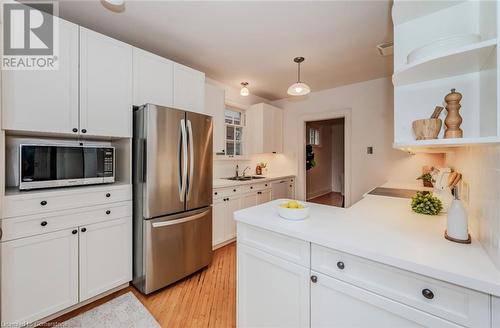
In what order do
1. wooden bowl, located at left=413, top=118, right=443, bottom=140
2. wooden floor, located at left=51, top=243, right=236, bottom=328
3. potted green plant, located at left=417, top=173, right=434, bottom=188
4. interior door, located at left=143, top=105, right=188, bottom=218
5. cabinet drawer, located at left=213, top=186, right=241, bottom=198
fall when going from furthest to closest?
cabinet drawer, located at left=213, top=186, right=241, bottom=198, potted green plant, located at left=417, top=173, right=434, bottom=188, interior door, located at left=143, top=105, right=188, bottom=218, wooden floor, located at left=51, top=243, right=236, bottom=328, wooden bowl, located at left=413, top=118, right=443, bottom=140

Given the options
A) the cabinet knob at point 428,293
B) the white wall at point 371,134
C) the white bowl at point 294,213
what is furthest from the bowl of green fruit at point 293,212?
the white wall at point 371,134

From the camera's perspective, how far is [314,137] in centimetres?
643

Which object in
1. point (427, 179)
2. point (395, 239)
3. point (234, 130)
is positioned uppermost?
point (234, 130)

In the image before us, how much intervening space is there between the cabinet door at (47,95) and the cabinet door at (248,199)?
2183 millimetres

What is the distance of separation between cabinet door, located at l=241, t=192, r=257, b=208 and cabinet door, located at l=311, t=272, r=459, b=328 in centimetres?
221

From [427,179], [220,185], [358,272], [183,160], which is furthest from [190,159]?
[427,179]

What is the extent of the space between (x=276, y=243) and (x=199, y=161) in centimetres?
139

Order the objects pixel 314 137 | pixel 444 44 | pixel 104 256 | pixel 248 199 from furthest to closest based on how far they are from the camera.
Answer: pixel 314 137 → pixel 248 199 → pixel 104 256 → pixel 444 44

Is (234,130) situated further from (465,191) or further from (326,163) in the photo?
(326,163)

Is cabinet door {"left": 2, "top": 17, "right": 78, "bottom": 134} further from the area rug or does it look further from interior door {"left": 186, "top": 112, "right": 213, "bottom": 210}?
the area rug

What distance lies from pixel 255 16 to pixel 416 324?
2324mm

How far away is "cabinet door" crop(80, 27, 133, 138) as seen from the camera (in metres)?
1.76

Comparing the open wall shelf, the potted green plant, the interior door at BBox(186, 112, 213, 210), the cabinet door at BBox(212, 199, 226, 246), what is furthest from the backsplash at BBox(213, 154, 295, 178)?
the open wall shelf

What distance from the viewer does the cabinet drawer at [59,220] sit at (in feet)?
4.65
